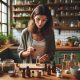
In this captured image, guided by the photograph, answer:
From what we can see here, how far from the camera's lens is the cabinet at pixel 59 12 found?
246 inches

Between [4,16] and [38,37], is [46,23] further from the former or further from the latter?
[4,16]

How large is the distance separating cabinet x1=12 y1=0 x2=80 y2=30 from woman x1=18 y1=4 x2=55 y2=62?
280 centimetres

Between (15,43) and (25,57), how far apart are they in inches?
108

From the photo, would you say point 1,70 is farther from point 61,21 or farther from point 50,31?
point 61,21

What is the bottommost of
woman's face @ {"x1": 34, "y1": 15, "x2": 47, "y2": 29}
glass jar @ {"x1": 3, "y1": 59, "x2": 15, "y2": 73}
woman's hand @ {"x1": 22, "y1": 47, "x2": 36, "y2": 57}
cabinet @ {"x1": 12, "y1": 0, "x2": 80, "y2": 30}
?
glass jar @ {"x1": 3, "y1": 59, "x2": 15, "y2": 73}

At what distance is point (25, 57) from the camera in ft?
11.4

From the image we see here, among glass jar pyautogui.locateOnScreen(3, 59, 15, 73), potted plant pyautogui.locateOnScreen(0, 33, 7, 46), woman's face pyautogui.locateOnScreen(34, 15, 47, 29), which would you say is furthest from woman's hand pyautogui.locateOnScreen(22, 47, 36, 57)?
potted plant pyautogui.locateOnScreen(0, 33, 7, 46)

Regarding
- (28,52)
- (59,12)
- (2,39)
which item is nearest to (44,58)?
(28,52)

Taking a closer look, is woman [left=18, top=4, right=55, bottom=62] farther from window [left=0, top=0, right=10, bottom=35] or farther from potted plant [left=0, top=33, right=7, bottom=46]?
window [left=0, top=0, right=10, bottom=35]

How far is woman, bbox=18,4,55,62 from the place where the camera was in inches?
132

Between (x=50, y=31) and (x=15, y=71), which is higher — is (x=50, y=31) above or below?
above

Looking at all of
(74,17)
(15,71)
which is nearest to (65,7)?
(74,17)

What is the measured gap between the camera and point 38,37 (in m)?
3.42

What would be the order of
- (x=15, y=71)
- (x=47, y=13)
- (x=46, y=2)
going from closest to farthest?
1. (x=15, y=71)
2. (x=47, y=13)
3. (x=46, y=2)
